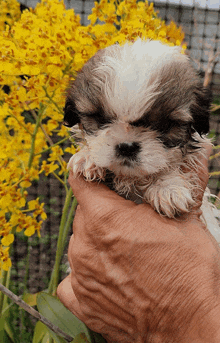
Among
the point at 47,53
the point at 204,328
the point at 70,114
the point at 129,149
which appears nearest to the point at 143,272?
the point at 204,328

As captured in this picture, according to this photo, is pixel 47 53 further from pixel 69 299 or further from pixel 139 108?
pixel 69 299

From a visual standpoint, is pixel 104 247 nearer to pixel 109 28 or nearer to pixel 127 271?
pixel 127 271

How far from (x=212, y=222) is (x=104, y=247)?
0.48 meters

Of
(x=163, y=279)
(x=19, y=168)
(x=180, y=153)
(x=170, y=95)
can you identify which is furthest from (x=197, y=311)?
(x=19, y=168)

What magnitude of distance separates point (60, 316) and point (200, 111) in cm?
80

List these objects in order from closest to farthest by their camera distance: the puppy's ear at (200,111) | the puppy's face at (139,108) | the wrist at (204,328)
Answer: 1. the wrist at (204,328)
2. the puppy's face at (139,108)
3. the puppy's ear at (200,111)

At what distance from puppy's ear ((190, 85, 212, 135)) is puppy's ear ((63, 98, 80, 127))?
13.8 inches

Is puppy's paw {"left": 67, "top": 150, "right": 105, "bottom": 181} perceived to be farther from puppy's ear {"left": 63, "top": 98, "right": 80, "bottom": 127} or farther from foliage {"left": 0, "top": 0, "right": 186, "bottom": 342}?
foliage {"left": 0, "top": 0, "right": 186, "bottom": 342}

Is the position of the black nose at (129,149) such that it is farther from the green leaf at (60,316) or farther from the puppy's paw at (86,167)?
the green leaf at (60,316)

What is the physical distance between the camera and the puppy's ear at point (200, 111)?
3.13 feet

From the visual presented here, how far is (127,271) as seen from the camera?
87 cm

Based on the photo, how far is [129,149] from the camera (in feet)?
2.78

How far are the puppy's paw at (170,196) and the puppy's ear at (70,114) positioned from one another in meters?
0.32

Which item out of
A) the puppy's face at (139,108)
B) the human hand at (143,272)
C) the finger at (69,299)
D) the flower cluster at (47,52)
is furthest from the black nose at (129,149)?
the finger at (69,299)
